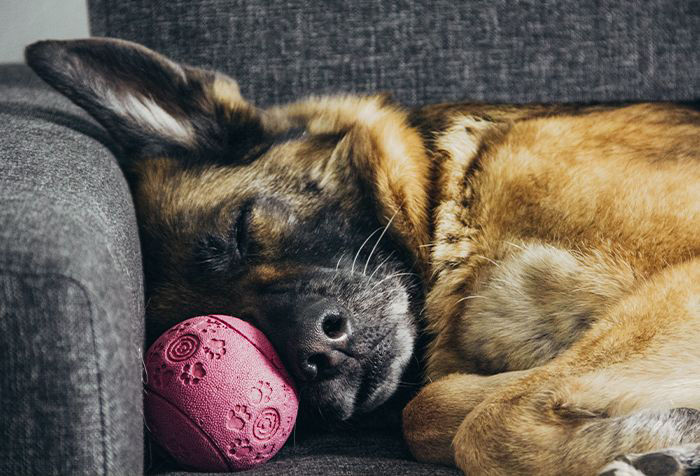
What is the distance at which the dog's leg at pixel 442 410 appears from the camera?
1.24m

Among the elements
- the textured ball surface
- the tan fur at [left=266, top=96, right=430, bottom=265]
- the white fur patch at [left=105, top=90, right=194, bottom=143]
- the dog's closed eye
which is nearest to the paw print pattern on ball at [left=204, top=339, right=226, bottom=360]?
the textured ball surface

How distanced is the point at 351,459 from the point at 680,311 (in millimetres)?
570

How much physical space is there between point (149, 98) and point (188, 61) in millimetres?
421

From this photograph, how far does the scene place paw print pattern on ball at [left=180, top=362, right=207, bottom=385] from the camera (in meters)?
1.19

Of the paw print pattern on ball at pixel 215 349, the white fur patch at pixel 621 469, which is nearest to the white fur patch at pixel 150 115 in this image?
the paw print pattern on ball at pixel 215 349

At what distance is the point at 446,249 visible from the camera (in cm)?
155

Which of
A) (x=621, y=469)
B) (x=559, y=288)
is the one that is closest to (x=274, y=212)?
(x=559, y=288)

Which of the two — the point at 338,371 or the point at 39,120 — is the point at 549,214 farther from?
the point at 39,120

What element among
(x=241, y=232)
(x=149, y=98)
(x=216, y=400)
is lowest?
(x=216, y=400)

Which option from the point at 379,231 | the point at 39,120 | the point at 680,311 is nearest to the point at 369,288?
the point at 379,231

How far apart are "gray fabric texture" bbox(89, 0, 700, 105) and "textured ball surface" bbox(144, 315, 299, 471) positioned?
1024 mm

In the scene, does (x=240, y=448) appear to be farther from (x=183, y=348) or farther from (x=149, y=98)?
(x=149, y=98)

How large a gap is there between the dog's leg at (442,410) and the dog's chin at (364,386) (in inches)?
3.9

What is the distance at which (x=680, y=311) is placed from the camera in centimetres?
120
